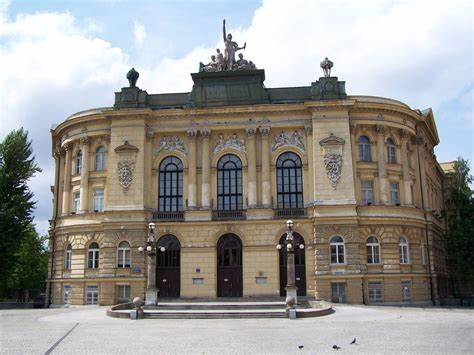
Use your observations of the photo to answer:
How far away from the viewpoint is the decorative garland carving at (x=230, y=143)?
41250 mm

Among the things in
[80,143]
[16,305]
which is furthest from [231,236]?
[16,305]

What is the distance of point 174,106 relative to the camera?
42.7 metres

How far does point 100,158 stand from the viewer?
141 feet

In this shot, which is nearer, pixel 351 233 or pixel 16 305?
pixel 351 233

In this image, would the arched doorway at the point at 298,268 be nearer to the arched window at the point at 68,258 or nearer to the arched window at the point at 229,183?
the arched window at the point at 229,183

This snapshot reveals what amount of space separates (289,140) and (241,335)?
900 inches

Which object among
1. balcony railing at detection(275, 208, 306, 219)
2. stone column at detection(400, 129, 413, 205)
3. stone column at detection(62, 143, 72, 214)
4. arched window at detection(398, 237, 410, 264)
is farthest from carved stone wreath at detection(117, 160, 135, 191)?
stone column at detection(400, 129, 413, 205)

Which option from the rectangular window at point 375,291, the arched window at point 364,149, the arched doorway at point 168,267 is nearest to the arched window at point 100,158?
the arched doorway at point 168,267

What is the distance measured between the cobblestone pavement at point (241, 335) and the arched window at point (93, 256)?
1309 centimetres

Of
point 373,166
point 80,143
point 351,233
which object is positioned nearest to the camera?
point 351,233

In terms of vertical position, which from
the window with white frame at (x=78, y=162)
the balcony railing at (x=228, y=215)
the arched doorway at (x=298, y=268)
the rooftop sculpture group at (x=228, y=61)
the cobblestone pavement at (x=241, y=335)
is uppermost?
the rooftop sculpture group at (x=228, y=61)

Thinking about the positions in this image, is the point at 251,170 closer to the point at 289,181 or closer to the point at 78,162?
the point at 289,181

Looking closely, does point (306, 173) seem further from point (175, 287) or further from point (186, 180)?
point (175, 287)

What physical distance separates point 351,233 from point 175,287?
13.5 m
